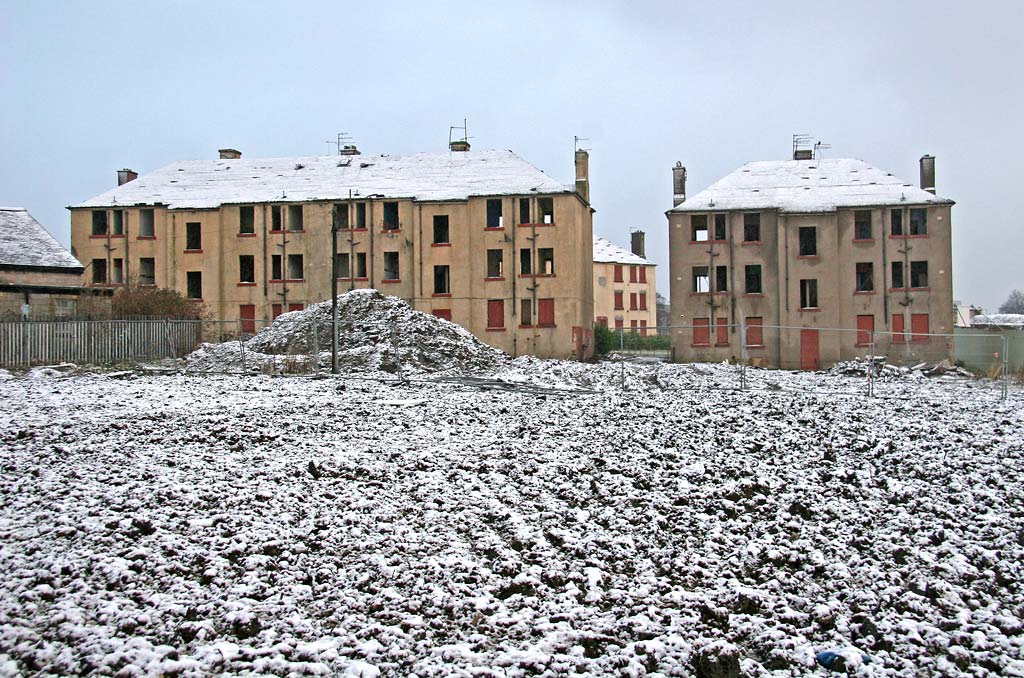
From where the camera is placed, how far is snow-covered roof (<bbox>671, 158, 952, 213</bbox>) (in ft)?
150

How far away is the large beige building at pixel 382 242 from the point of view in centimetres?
4688

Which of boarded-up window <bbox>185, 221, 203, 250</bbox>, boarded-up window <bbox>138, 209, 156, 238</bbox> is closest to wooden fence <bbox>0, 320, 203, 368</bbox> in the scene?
boarded-up window <bbox>185, 221, 203, 250</bbox>

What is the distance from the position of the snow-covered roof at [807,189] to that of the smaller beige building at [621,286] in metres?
30.6

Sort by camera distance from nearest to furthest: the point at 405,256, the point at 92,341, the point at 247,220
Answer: the point at 92,341 < the point at 405,256 < the point at 247,220

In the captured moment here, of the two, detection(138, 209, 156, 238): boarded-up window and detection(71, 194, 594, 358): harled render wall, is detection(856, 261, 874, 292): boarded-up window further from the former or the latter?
detection(138, 209, 156, 238): boarded-up window

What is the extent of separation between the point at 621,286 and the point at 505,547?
7591 centimetres

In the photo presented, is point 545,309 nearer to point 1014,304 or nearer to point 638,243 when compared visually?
point 638,243

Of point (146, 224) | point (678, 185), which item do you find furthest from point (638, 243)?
point (146, 224)

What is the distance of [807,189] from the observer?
4747 centimetres

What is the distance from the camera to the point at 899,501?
956cm

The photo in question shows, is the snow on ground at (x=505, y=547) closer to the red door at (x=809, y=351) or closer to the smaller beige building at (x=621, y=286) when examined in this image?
the red door at (x=809, y=351)

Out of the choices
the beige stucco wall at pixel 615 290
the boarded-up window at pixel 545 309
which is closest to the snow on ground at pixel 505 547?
the boarded-up window at pixel 545 309

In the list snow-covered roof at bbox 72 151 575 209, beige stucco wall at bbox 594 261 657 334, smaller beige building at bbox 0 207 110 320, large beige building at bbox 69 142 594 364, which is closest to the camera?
smaller beige building at bbox 0 207 110 320

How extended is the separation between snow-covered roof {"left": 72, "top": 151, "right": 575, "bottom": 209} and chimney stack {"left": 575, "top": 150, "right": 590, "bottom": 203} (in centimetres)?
246
